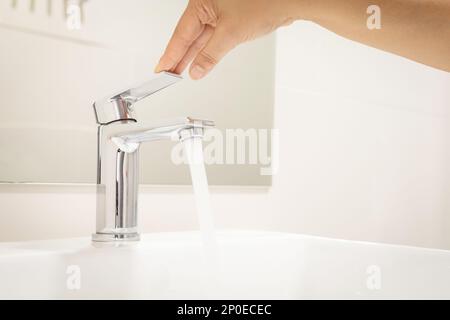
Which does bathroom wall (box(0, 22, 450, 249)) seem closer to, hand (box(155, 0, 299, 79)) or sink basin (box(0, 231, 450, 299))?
sink basin (box(0, 231, 450, 299))

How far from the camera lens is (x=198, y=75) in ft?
2.34

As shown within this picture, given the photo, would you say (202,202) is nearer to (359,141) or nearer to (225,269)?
(225,269)

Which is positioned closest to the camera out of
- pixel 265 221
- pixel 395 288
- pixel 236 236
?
pixel 395 288

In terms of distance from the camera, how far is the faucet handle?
2.05 ft

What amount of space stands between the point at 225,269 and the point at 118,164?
0.18 meters

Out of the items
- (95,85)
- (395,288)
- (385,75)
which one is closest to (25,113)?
(95,85)

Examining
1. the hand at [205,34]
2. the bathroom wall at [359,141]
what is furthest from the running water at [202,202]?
the bathroom wall at [359,141]

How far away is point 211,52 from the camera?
710 mm

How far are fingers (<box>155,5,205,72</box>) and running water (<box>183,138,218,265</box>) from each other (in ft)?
0.45

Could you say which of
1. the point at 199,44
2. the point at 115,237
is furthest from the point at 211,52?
the point at 115,237

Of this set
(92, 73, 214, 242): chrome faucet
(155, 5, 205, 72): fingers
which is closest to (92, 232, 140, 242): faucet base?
(92, 73, 214, 242): chrome faucet
